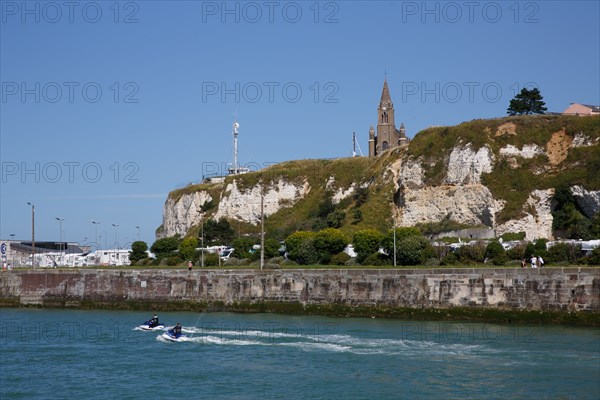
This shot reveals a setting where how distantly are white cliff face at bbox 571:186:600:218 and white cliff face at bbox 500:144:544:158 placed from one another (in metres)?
6.14

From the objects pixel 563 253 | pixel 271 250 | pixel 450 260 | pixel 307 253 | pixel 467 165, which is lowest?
pixel 450 260

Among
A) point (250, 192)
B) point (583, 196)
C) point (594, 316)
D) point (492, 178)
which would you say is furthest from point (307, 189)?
point (594, 316)

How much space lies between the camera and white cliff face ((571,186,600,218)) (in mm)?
70844

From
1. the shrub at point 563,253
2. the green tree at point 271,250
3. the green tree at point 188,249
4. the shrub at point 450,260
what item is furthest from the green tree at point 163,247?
the shrub at point 563,253

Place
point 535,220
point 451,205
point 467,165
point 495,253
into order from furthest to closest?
1. point 451,205
2. point 467,165
3. point 535,220
4. point 495,253

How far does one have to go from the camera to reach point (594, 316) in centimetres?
4441

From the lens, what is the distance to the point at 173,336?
44.8 m

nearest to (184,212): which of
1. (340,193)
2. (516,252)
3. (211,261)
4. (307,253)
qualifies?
(340,193)

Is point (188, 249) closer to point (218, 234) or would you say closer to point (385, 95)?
point (218, 234)

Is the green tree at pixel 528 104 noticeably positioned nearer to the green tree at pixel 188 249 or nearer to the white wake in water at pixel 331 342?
the green tree at pixel 188 249

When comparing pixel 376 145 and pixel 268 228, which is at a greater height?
pixel 376 145

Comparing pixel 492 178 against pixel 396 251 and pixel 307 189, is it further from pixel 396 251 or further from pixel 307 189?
pixel 307 189

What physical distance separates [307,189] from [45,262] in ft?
104

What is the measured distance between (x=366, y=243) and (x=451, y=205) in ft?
50.7
